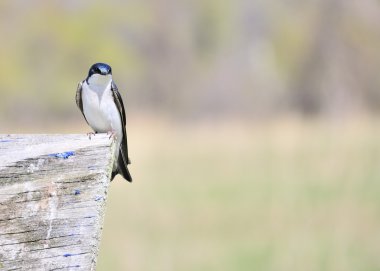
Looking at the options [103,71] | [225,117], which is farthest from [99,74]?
[225,117]

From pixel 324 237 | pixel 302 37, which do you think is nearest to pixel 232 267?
pixel 324 237

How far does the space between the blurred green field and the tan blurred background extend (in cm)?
2

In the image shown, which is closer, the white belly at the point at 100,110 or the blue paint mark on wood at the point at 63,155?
the blue paint mark on wood at the point at 63,155

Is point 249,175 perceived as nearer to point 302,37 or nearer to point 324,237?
point 324,237

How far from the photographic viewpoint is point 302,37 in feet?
73.7

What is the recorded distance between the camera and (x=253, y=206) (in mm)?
7504

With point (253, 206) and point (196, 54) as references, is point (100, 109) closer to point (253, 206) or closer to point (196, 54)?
point (253, 206)

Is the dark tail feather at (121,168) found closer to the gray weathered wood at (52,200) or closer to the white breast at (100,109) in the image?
the white breast at (100,109)

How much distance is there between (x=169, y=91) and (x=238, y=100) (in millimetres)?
4228

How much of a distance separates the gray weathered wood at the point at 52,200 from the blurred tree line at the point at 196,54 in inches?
577

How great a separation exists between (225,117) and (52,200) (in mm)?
15724

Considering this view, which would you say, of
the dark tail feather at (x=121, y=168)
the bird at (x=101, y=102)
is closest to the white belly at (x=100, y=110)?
the bird at (x=101, y=102)

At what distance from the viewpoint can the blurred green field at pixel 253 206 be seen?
17.8 ft

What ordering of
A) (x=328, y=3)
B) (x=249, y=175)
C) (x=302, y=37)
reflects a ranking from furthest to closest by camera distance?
1. (x=302, y=37)
2. (x=328, y=3)
3. (x=249, y=175)
